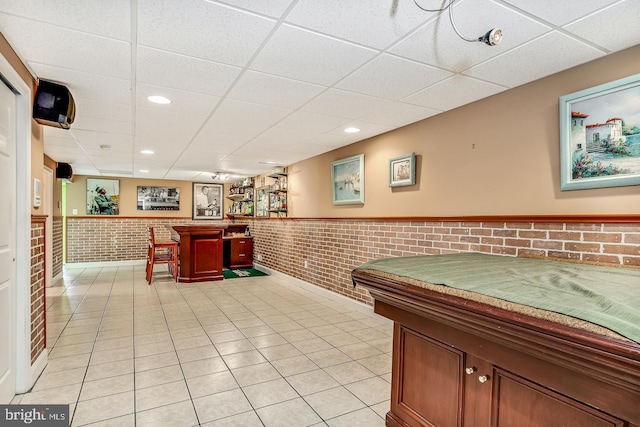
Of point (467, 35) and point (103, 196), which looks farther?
point (103, 196)

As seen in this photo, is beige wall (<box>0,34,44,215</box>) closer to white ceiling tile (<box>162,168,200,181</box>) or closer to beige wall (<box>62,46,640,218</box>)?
beige wall (<box>62,46,640,218</box>)

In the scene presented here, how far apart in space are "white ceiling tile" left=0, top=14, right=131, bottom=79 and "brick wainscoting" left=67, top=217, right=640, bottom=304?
118 inches

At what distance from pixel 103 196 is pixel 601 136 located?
9.68 meters

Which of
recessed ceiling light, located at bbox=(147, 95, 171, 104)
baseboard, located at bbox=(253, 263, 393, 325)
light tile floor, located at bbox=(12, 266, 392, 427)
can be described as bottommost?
light tile floor, located at bbox=(12, 266, 392, 427)

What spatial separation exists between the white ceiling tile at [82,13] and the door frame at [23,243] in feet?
2.47

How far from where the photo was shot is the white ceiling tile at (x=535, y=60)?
6.68 ft

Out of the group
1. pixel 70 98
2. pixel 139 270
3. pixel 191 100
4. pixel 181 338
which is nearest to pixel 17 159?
pixel 70 98

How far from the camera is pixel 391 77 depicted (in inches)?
99.7

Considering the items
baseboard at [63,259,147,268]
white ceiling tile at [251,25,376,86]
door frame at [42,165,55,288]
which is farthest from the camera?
baseboard at [63,259,147,268]

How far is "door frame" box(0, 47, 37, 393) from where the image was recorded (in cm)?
232

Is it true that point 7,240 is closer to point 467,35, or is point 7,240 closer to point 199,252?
point 467,35

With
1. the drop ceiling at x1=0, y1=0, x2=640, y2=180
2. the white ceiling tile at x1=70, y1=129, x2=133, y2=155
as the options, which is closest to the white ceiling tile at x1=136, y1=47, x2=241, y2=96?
the drop ceiling at x1=0, y1=0, x2=640, y2=180

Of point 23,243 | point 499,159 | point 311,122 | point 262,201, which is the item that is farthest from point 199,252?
point 499,159

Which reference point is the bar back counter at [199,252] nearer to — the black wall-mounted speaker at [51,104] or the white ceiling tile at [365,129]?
the white ceiling tile at [365,129]
